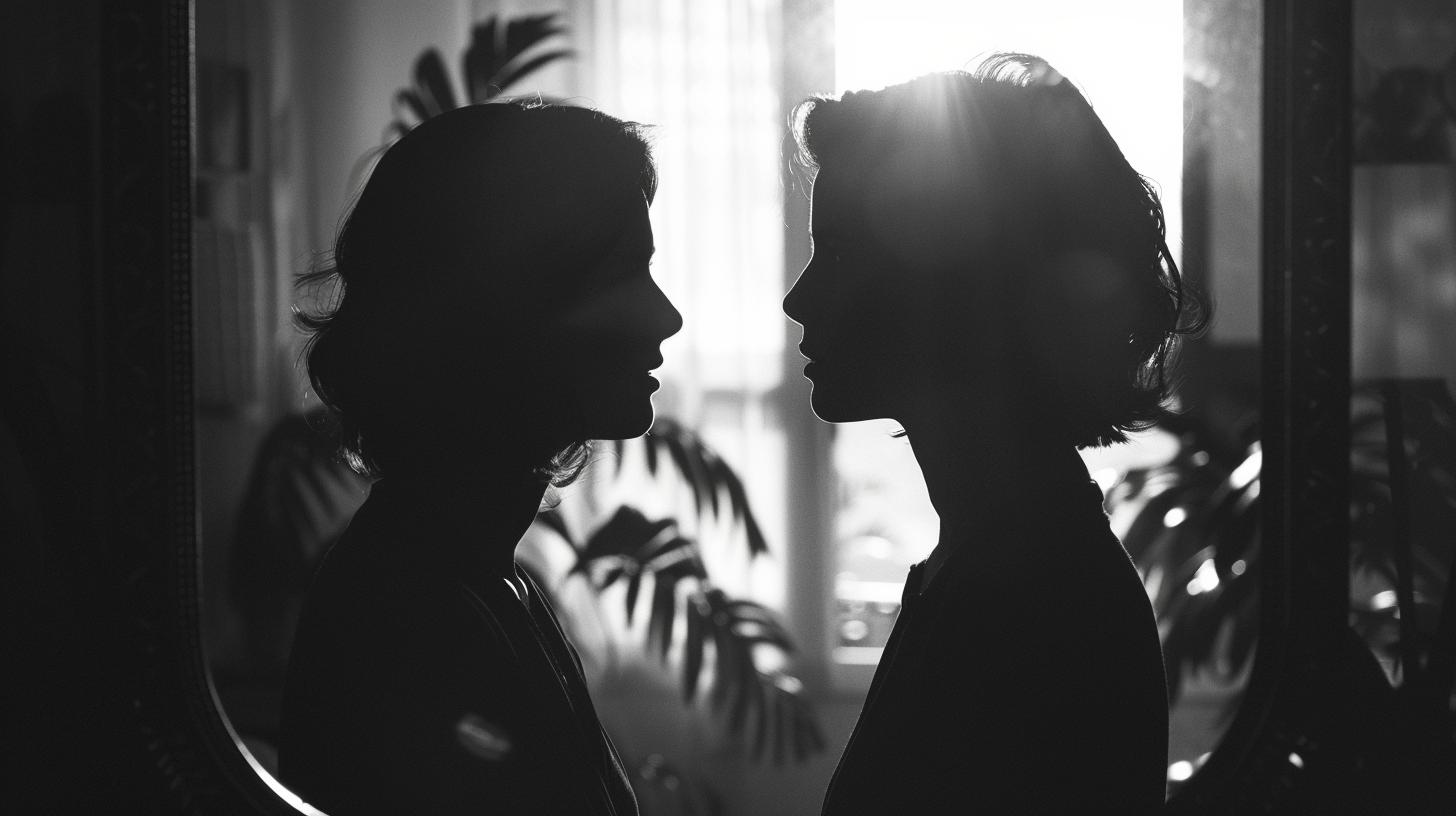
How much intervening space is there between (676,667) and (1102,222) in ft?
3.22

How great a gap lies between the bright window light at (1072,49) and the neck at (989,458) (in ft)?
0.72

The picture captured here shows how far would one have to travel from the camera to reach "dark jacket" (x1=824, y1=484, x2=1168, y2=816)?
2.14 feet

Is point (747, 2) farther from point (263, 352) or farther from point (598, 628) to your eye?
point (598, 628)

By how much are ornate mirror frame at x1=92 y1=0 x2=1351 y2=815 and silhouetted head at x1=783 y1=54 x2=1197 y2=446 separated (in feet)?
0.64

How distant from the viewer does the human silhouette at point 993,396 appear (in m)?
0.66

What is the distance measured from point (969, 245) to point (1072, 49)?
0.22 m

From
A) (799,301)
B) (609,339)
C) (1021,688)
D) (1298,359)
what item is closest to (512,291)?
(609,339)

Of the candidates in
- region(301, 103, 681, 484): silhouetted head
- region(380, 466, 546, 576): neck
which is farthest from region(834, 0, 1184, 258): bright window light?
region(380, 466, 546, 576): neck

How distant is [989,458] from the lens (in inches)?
26.8

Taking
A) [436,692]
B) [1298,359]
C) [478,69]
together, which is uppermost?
[478,69]

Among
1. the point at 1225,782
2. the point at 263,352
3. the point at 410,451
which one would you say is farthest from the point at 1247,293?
the point at 263,352

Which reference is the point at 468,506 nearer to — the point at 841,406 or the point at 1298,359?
the point at 841,406

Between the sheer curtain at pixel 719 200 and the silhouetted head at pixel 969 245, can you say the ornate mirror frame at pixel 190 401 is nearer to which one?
the silhouetted head at pixel 969 245

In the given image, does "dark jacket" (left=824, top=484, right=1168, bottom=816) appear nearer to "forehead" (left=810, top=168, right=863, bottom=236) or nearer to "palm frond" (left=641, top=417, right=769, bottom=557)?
"forehead" (left=810, top=168, right=863, bottom=236)
